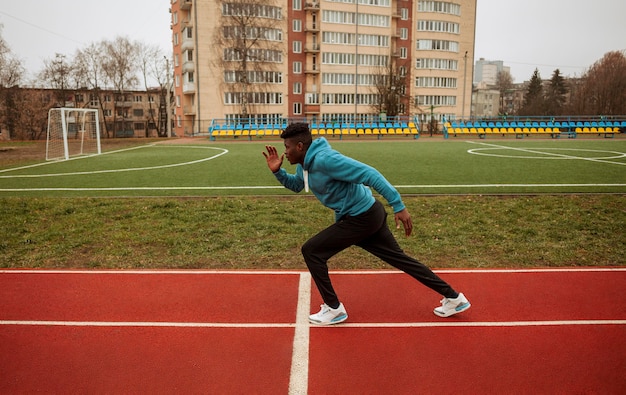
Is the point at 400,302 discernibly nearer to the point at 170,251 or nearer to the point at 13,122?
the point at 170,251

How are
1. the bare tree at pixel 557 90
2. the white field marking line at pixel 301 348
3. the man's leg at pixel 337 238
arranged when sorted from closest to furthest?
the white field marking line at pixel 301 348
the man's leg at pixel 337 238
the bare tree at pixel 557 90

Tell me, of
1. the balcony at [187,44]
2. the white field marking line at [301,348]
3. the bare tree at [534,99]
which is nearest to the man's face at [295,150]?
the white field marking line at [301,348]

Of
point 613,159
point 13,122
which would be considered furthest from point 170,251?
point 13,122

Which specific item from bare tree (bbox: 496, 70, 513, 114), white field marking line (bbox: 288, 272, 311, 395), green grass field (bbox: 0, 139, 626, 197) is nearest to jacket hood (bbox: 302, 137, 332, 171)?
white field marking line (bbox: 288, 272, 311, 395)

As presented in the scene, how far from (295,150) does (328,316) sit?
5.89 feet

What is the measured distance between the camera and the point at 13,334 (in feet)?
16.0

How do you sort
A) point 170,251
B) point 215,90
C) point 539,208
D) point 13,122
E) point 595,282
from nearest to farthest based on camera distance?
point 595,282 → point 170,251 → point 539,208 → point 13,122 → point 215,90

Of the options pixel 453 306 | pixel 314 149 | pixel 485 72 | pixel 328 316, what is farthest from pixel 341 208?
pixel 485 72

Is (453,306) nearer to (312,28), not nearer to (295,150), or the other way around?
(295,150)

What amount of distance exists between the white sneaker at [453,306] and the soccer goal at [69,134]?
22.3 m

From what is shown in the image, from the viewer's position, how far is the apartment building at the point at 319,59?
63000 millimetres

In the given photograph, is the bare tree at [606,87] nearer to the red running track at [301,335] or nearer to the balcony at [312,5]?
the balcony at [312,5]

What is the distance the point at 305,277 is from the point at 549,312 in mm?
3053

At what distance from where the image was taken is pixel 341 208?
184 inches
